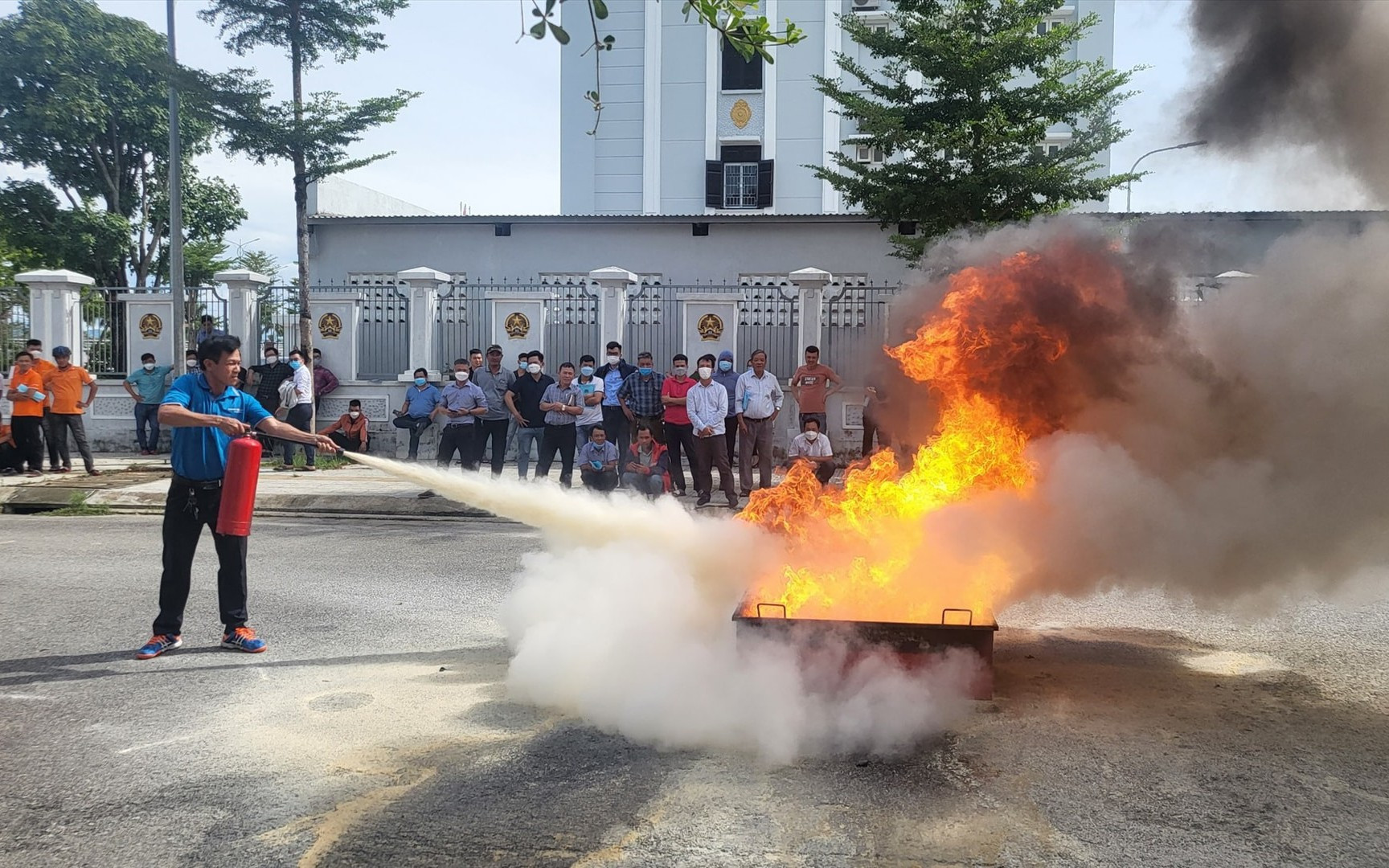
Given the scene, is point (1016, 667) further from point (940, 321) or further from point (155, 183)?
point (155, 183)

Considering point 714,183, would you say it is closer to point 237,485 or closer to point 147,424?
point 147,424

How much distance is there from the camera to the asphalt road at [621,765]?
3635 mm

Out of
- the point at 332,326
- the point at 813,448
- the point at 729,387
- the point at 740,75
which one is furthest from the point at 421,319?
the point at 740,75

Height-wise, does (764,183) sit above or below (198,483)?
above

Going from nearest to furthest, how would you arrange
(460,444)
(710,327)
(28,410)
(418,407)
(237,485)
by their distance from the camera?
(237,485) < (460,444) < (28,410) < (418,407) < (710,327)

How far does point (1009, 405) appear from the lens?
5.85m

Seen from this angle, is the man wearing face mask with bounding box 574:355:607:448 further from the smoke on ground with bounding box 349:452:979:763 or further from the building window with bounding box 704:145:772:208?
the building window with bounding box 704:145:772:208

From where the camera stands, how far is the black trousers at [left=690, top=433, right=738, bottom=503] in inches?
507

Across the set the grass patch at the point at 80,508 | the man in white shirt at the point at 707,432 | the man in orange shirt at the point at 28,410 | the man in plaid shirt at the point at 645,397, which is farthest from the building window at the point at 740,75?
the grass patch at the point at 80,508

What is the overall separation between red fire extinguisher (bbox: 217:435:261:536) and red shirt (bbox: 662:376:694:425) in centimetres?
765

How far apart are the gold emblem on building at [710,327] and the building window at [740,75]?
15745 millimetres

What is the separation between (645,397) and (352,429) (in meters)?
6.32

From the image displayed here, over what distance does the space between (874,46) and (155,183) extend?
29.7 metres

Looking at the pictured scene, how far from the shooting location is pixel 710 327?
17.7 meters
